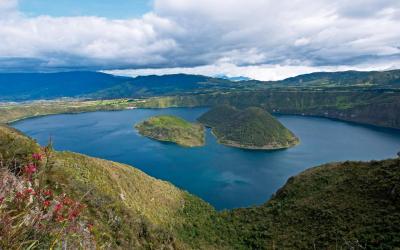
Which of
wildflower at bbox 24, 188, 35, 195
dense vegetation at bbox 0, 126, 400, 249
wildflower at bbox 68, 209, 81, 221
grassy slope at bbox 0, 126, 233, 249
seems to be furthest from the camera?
dense vegetation at bbox 0, 126, 400, 249

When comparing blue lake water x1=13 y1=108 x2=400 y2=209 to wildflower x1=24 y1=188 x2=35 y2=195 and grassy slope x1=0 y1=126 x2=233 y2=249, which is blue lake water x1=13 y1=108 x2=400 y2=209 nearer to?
grassy slope x1=0 y1=126 x2=233 y2=249

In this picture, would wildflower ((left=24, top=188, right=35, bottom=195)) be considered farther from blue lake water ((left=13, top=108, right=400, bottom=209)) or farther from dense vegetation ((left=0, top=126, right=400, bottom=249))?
blue lake water ((left=13, top=108, right=400, bottom=209))

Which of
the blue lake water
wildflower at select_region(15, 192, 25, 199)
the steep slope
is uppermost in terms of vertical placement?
wildflower at select_region(15, 192, 25, 199)

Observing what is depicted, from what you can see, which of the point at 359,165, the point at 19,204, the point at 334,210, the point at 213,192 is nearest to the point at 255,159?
the point at 213,192

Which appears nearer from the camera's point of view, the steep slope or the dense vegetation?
the dense vegetation

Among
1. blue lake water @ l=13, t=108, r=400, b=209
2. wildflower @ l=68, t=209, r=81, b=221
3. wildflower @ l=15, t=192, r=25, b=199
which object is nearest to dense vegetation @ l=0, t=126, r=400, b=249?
wildflower @ l=68, t=209, r=81, b=221

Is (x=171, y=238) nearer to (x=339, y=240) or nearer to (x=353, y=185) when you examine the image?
(x=339, y=240)

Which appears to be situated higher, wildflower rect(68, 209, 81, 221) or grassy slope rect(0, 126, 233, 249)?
wildflower rect(68, 209, 81, 221)

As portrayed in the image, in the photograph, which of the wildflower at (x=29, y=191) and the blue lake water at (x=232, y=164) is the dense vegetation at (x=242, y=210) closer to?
the wildflower at (x=29, y=191)

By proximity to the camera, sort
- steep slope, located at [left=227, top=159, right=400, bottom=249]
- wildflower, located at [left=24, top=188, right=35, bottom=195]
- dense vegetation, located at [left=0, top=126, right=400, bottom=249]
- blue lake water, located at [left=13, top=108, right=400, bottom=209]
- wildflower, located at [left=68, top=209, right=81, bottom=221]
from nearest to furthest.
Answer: wildflower, located at [left=68, top=209, right=81, bottom=221], wildflower, located at [left=24, top=188, right=35, bottom=195], dense vegetation, located at [left=0, top=126, right=400, bottom=249], steep slope, located at [left=227, top=159, right=400, bottom=249], blue lake water, located at [left=13, top=108, right=400, bottom=209]
